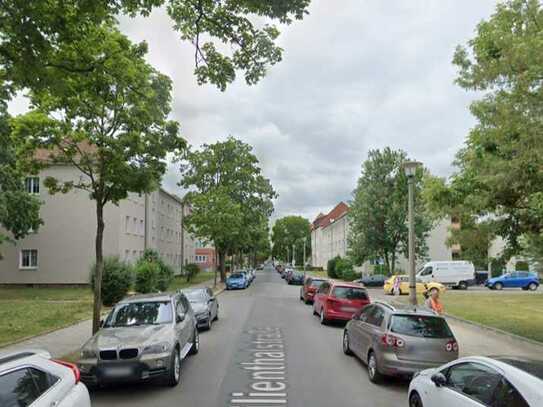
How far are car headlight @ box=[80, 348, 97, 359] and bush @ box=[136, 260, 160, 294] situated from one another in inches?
696

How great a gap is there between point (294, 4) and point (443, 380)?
16.5 ft

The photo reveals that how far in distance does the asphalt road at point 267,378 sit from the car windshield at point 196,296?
5.28 ft

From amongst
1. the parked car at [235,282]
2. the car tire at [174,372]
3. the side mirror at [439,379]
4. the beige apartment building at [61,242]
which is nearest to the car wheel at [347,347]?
the car tire at [174,372]

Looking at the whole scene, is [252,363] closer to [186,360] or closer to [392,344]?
→ [186,360]

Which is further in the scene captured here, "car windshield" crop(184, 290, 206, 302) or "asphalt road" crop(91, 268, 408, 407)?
"car windshield" crop(184, 290, 206, 302)

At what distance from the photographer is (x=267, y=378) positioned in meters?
8.88

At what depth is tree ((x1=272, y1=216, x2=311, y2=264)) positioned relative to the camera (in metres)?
127

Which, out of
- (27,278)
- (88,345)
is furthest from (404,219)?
(88,345)

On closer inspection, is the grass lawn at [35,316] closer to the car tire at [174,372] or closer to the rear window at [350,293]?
the car tire at [174,372]

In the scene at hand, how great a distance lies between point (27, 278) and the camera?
119 feet

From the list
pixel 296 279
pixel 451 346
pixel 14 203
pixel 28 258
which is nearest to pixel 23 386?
pixel 451 346

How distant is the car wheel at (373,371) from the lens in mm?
8680

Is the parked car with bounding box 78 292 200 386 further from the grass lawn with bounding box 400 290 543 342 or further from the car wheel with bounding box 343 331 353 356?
the grass lawn with bounding box 400 290 543 342

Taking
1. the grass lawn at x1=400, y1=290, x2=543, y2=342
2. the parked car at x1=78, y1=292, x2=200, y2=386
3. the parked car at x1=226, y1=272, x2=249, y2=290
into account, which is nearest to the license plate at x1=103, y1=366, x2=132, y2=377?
the parked car at x1=78, y1=292, x2=200, y2=386
